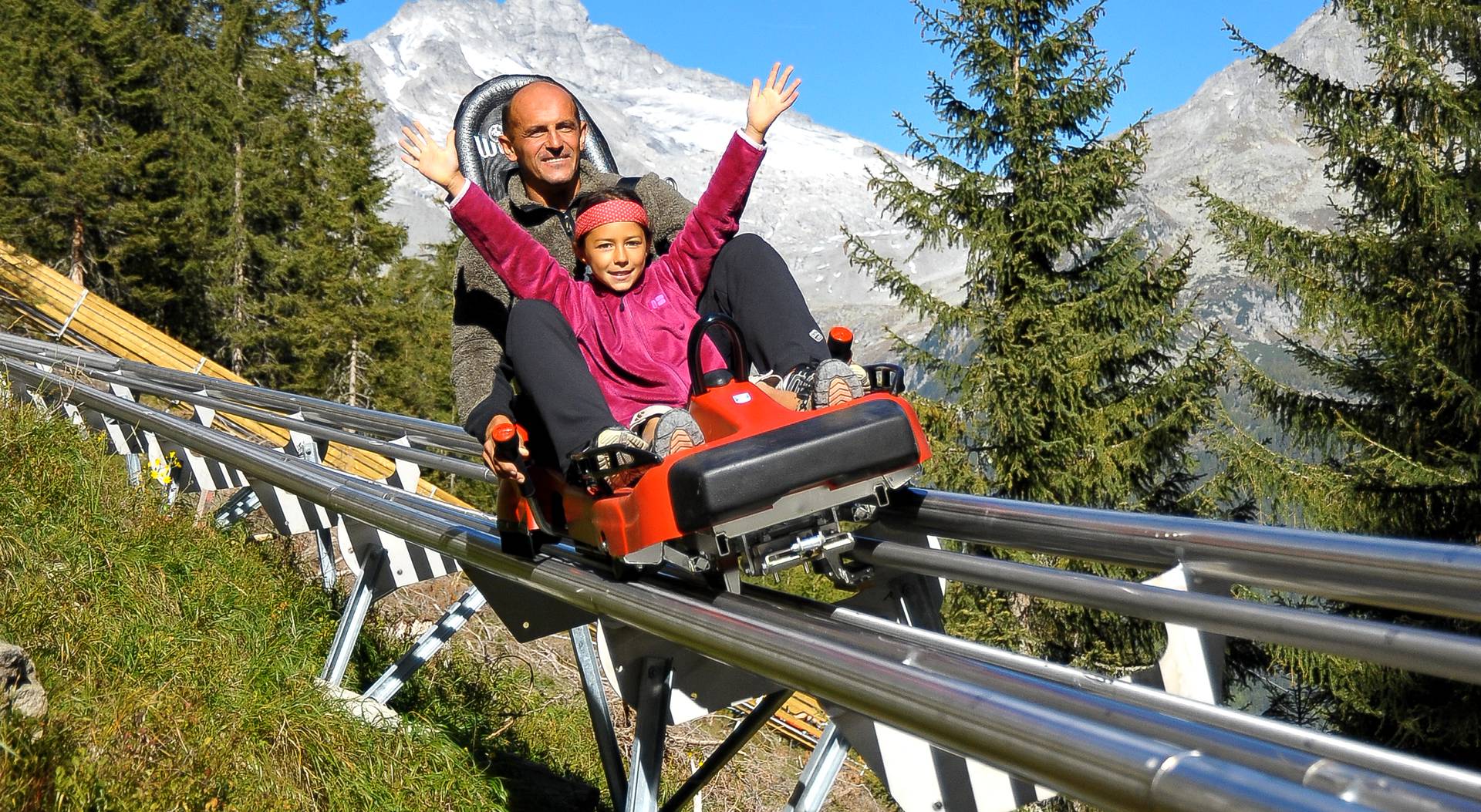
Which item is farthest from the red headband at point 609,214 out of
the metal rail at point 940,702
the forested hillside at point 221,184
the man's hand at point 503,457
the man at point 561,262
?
the forested hillside at point 221,184

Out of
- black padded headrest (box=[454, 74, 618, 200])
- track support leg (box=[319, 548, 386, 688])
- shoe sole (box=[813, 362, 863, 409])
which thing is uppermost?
black padded headrest (box=[454, 74, 618, 200])

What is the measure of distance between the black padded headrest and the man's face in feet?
0.49

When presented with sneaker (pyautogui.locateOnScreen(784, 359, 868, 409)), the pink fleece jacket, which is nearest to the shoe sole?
sneaker (pyautogui.locateOnScreen(784, 359, 868, 409))

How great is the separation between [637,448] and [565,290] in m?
0.96

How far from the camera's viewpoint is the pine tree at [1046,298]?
16.4 meters

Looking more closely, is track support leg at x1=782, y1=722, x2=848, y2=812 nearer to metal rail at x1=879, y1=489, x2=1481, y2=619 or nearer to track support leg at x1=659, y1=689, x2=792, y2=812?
track support leg at x1=659, y1=689, x2=792, y2=812

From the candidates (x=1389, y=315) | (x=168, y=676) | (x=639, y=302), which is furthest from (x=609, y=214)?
(x=1389, y=315)

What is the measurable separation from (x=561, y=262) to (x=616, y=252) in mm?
615

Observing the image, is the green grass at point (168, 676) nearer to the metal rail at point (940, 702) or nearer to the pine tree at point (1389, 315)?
the metal rail at point (940, 702)

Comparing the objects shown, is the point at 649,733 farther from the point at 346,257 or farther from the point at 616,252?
the point at 346,257

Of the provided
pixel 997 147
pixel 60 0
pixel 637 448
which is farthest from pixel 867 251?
pixel 60 0

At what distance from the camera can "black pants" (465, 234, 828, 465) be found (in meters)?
3.50

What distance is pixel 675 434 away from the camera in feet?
10.6

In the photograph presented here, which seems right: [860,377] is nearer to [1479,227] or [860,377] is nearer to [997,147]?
[1479,227]
